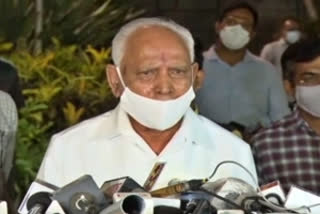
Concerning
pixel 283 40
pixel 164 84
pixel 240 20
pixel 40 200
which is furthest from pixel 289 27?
pixel 40 200

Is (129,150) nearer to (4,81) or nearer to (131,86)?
(131,86)

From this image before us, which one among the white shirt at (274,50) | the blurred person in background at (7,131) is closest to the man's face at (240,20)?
the white shirt at (274,50)

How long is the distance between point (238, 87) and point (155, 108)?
347 cm

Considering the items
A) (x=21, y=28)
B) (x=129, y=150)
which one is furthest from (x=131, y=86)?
(x=21, y=28)

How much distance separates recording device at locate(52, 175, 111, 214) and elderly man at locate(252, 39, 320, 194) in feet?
5.01

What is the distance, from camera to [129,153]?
122 inches

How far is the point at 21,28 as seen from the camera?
7.49 meters

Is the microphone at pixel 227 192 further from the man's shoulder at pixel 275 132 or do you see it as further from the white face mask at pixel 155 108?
the man's shoulder at pixel 275 132

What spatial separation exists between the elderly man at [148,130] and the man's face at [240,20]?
3.70 meters

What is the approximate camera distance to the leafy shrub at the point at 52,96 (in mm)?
5191

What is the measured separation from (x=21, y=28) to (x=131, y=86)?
4.53m

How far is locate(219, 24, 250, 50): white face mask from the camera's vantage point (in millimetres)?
6707

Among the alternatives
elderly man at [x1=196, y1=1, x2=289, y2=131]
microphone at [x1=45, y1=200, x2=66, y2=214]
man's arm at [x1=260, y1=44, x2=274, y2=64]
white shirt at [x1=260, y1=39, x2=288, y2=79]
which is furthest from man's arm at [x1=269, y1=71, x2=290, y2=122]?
microphone at [x1=45, y1=200, x2=66, y2=214]

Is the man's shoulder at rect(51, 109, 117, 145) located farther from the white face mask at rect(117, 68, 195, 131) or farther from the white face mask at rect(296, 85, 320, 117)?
the white face mask at rect(296, 85, 320, 117)
